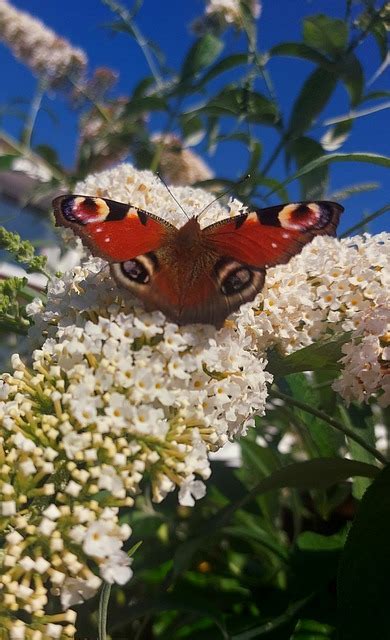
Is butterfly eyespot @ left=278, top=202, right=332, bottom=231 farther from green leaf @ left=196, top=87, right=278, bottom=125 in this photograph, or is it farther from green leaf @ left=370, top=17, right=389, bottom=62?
green leaf @ left=370, top=17, right=389, bottom=62

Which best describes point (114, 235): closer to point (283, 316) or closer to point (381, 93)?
point (283, 316)

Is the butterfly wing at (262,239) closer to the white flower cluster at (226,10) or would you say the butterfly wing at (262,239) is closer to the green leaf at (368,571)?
the green leaf at (368,571)

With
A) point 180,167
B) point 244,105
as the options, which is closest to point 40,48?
point 180,167

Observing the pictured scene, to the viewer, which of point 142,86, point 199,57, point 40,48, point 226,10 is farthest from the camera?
point 40,48

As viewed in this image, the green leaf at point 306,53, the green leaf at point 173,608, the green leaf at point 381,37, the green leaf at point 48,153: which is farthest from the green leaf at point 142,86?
the green leaf at point 173,608

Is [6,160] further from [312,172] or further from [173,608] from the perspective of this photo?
[173,608]

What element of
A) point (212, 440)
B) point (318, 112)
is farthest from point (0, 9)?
point (212, 440)
